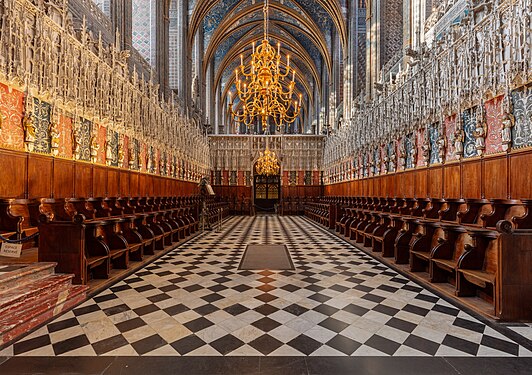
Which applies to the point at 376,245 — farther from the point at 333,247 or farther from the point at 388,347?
the point at 388,347

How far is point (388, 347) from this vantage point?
280cm

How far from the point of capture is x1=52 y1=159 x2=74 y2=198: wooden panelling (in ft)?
23.0

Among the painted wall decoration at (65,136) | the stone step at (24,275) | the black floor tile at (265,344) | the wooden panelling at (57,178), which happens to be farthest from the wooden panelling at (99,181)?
the black floor tile at (265,344)

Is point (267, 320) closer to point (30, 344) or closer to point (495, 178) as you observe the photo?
point (30, 344)

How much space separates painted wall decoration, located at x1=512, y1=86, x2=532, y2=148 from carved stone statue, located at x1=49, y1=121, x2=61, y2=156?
987 cm

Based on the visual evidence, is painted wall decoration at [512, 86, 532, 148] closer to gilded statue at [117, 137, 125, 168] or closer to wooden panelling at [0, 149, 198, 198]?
wooden panelling at [0, 149, 198, 198]

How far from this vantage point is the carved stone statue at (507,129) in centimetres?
550

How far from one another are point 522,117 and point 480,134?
1.01 metres

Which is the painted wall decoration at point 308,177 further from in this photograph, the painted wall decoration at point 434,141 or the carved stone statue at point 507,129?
the carved stone statue at point 507,129

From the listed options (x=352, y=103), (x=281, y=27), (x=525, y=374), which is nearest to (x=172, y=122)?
(x=352, y=103)

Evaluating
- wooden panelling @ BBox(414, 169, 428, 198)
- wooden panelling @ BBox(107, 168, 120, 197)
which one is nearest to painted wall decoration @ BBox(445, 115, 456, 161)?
wooden panelling @ BBox(414, 169, 428, 198)

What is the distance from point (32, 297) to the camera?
3367 mm

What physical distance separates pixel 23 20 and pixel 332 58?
872 inches

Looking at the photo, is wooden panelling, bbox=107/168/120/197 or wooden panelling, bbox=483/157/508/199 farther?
wooden panelling, bbox=107/168/120/197
